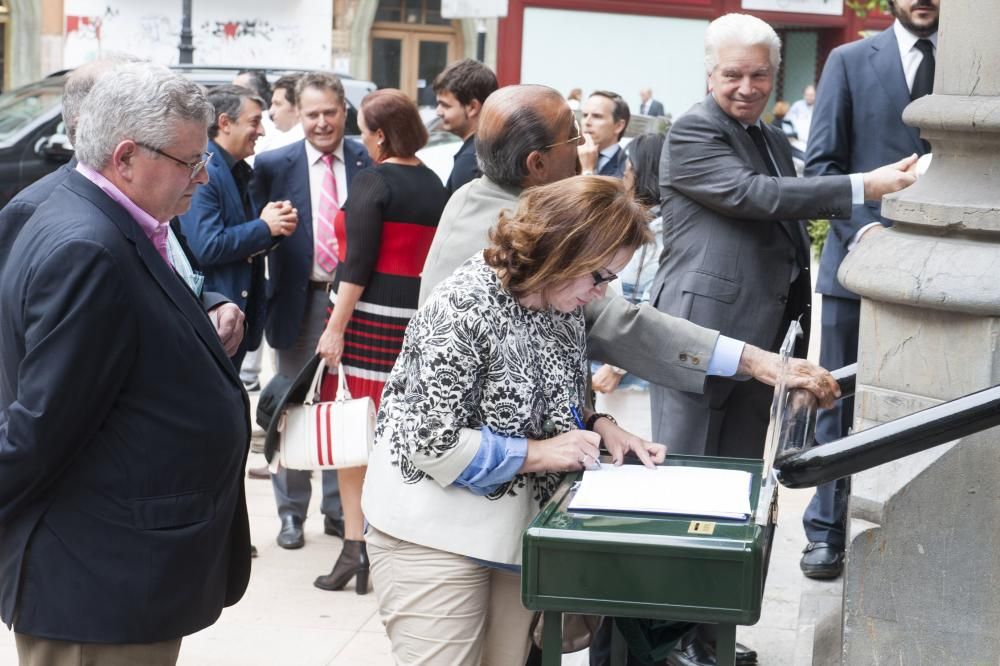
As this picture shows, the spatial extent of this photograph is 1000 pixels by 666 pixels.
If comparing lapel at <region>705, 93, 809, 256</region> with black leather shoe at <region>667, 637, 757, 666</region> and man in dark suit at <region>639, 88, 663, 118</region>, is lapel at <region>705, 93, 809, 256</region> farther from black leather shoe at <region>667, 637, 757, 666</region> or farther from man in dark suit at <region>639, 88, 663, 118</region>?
man in dark suit at <region>639, 88, 663, 118</region>

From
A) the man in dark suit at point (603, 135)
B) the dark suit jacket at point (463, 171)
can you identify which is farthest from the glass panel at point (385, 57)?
the dark suit jacket at point (463, 171)

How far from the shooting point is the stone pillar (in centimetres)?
A: 313

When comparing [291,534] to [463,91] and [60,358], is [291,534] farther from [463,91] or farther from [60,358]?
[60,358]

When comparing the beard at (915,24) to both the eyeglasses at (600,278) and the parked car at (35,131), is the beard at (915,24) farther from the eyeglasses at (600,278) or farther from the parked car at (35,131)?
the parked car at (35,131)

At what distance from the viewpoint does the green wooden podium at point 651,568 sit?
2.42 metres

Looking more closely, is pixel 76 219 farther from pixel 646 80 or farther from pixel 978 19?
pixel 646 80

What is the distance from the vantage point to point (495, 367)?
9.48 ft

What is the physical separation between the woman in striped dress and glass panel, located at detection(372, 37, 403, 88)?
75.2ft

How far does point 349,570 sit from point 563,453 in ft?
9.31

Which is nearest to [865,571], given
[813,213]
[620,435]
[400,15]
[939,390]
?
[939,390]

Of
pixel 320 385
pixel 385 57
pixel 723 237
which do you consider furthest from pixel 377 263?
pixel 385 57

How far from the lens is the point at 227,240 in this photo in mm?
5719

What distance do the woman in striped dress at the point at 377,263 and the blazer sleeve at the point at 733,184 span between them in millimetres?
1351

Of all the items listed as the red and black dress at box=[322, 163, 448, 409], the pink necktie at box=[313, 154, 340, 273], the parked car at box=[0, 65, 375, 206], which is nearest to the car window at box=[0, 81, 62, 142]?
the parked car at box=[0, 65, 375, 206]
